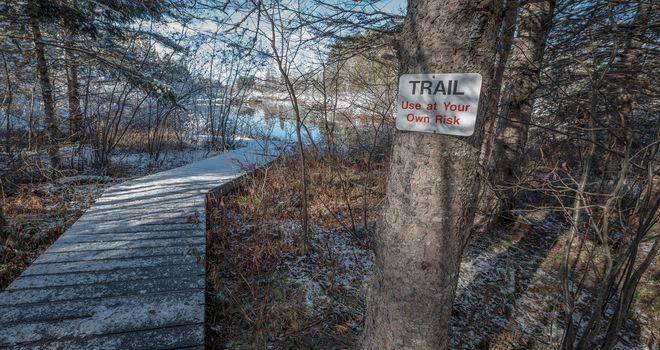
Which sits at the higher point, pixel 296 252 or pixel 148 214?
pixel 148 214

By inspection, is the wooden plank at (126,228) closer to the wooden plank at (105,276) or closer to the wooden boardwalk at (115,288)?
the wooden boardwalk at (115,288)

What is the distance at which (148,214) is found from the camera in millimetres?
3619

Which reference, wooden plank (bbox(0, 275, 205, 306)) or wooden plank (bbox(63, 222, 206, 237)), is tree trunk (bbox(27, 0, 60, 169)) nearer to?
wooden plank (bbox(63, 222, 206, 237))

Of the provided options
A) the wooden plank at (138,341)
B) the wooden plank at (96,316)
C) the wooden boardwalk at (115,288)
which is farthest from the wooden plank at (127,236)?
the wooden plank at (138,341)

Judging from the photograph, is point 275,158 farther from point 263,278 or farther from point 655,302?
point 655,302

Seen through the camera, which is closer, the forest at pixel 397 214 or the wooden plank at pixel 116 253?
the forest at pixel 397 214

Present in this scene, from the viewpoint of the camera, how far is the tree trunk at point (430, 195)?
3.80 ft

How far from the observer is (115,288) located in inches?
84.3

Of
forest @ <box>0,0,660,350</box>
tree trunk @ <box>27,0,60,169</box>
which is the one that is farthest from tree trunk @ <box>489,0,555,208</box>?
tree trunk @ <box>27,0,60,169</box>

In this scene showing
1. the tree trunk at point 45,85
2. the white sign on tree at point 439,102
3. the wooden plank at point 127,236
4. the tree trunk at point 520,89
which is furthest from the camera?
the tree trunk at point 45,85

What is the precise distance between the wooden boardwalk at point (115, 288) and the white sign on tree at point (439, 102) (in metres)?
1.75

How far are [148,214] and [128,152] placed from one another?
7.56m

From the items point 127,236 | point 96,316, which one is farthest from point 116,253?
point 96,316

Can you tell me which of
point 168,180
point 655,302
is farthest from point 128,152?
point 655,302
